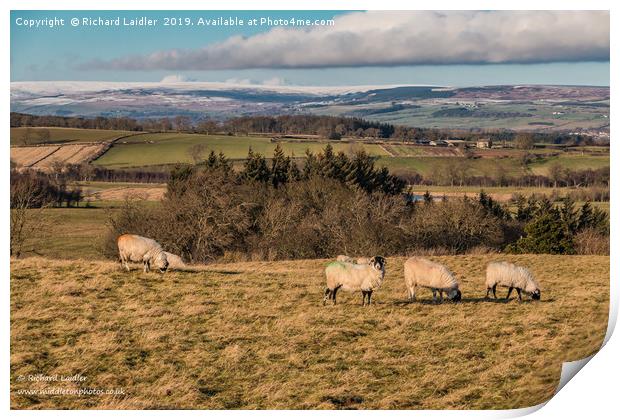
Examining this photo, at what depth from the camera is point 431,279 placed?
14.2 m

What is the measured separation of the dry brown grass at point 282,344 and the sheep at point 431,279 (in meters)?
0.47

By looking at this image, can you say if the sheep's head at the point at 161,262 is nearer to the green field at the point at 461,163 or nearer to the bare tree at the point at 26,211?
the bare tree at the point at 26,211

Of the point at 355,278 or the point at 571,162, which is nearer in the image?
the point at 355,278

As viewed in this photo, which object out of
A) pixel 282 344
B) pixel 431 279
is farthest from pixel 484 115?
pixel 282 344

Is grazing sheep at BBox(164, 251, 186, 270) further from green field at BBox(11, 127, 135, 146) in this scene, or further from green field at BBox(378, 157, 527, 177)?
green field at BBox(378, 157, 527, 177)

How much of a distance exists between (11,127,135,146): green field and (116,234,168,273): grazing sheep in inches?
121

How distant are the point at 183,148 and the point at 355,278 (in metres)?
18.9

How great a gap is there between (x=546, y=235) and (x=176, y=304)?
2091 cm

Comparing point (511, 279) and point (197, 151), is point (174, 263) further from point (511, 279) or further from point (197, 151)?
point (197, 151)

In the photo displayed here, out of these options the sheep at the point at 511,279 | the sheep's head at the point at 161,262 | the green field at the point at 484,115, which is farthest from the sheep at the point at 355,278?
the green field at the point at 484,115

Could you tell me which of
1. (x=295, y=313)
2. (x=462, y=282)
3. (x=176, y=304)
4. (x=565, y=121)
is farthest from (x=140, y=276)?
(x=565, y=121)

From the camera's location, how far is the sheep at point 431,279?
1405 centimetres

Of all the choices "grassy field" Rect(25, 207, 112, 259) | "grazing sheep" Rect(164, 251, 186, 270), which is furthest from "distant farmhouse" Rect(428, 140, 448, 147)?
"grassy field" Rect(25, 207, 112, 259)

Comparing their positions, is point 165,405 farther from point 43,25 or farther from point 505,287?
point 505,287
